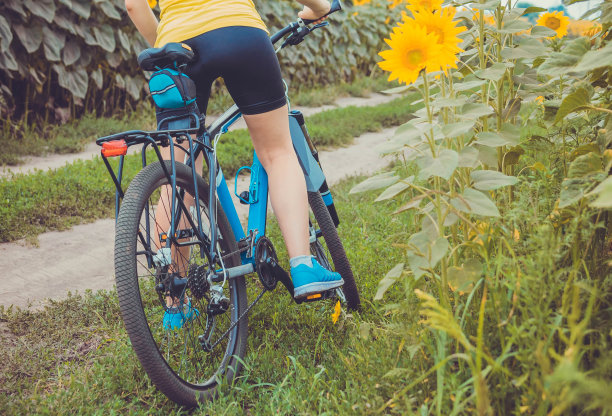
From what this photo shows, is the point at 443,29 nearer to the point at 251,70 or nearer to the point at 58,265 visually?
the point at 251,70

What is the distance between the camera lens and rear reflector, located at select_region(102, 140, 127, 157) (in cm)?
161

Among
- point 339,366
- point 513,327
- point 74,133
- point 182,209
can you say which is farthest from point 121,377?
point 74,133

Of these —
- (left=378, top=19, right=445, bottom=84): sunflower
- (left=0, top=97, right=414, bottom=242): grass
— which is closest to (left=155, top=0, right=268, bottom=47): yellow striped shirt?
(left=378, top=19, right=445, bottom=84): sunflower

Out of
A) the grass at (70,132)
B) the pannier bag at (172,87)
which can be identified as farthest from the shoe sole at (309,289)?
the grass at (70,132)

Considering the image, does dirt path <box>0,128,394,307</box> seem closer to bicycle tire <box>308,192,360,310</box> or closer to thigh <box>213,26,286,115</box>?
bicycle tire <box>308,192,360,310</box>

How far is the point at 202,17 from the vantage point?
78.3 inches

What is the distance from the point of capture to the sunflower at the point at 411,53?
150 cm

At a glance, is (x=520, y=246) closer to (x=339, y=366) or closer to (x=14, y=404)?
(x=339, y=366)

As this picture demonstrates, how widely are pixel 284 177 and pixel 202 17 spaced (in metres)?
0.68

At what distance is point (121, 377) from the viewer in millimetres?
1984

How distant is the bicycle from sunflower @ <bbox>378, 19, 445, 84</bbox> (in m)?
0.75

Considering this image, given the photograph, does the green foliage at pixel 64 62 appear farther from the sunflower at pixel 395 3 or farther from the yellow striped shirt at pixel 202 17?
the sunflower at pixel 395 3

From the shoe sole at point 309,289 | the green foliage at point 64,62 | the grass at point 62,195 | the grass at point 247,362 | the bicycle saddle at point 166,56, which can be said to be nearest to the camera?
the grass at point 247,362

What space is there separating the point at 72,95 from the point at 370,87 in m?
5.52
